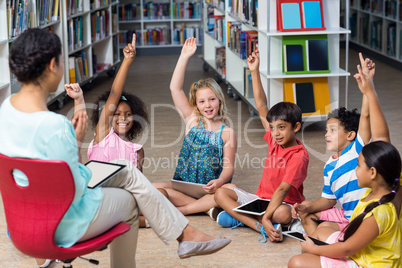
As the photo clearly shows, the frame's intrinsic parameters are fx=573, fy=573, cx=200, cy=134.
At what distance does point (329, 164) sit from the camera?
2.54 meters

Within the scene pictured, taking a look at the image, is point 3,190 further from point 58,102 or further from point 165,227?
point 58,102

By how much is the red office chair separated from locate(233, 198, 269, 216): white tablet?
1.05 meters

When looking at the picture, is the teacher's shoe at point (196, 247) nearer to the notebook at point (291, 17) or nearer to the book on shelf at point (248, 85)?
the notebook at point (291, 17)

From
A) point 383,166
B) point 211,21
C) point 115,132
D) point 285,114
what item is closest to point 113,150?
point 115,132

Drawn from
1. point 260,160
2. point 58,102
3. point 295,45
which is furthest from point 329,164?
point 58,102

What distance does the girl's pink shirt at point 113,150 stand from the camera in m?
2.80

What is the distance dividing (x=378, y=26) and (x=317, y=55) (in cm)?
393

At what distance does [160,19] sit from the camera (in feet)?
29.5

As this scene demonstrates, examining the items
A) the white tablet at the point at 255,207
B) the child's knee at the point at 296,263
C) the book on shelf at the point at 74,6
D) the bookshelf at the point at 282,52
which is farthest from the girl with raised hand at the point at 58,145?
the book on shelf at the point at 74,6

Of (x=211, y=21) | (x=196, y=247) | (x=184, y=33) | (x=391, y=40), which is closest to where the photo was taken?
(x=196, y=247)

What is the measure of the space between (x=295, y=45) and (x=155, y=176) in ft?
5.05

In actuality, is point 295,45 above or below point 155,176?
above

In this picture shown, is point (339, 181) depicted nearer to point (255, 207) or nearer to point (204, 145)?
point (255, 207)

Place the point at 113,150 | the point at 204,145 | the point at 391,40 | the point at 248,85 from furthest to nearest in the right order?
the point at 391,40, the point at 248,85, the point at 204,145, the point at 113,150
